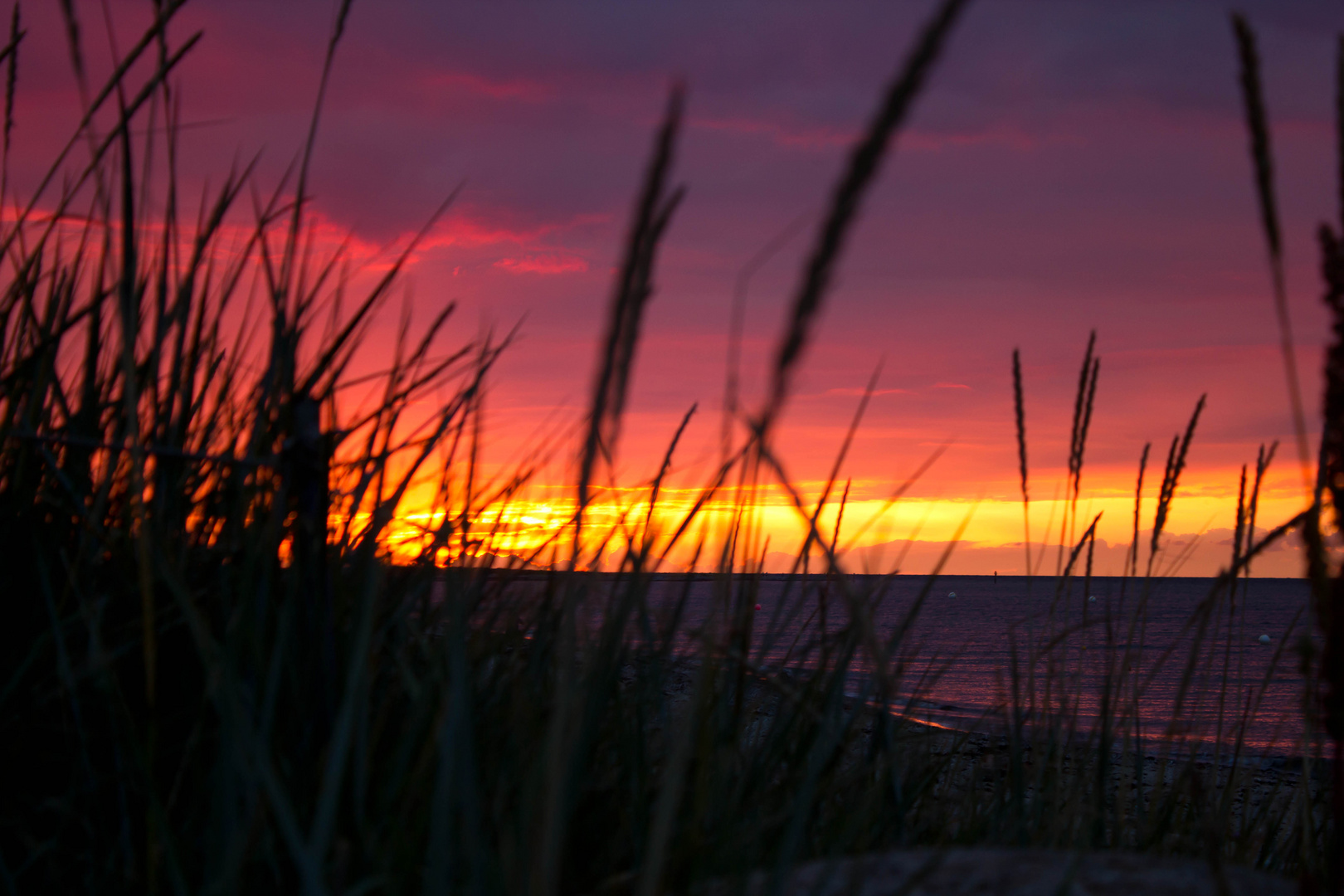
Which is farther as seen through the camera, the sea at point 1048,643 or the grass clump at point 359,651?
the sea at point 1048,643

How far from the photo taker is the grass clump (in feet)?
2.72

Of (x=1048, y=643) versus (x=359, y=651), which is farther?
(x=1048, y=643)

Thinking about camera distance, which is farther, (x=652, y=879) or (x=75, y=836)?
(x=75, y=836)

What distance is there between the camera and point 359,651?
866mm

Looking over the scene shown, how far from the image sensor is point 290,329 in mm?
1389

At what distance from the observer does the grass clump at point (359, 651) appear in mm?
829

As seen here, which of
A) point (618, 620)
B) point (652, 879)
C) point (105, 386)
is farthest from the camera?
point (105, 386)

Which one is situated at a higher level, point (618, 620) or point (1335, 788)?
point (618, 620)

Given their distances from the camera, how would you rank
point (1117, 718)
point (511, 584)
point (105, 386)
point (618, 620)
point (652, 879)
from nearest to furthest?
point (652, 879), point (618, 620), point (105, 386), point (511, 584), point (1117, 718)

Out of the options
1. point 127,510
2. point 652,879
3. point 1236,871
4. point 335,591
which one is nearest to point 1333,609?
point 1236,871

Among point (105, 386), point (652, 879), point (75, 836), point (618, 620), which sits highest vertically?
point (105, 386)

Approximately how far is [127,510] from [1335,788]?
1.69 metres

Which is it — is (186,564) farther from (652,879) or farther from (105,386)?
(652,879)

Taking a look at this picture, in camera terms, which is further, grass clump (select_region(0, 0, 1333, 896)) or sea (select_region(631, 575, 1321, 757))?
sea (select_region(631, 575, 1321, 757))
